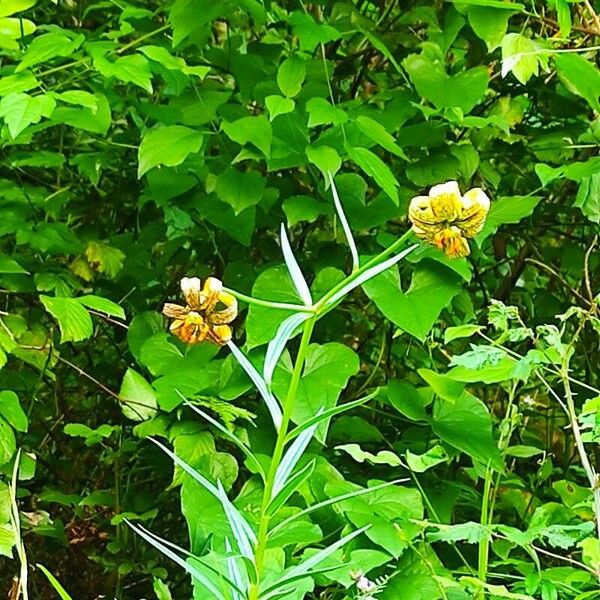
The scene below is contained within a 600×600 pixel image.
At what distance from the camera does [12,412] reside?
96 cm

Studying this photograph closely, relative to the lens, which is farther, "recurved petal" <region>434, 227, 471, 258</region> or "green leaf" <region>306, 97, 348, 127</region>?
"green leaf" <region>306, 97, 348, 127</region>

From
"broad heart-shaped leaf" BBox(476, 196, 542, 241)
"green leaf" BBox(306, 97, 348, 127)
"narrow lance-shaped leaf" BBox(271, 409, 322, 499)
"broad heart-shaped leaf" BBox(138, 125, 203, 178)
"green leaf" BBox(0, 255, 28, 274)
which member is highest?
"green leaf" BBox(306, 97, 348, 127)

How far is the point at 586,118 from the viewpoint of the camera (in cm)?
125

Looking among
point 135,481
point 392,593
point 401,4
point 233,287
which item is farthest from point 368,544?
point 401,4

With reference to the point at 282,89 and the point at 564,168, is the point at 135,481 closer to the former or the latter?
the point at 282,89

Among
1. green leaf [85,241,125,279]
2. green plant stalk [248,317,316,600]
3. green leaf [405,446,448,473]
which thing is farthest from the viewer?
green leaf [85,241,125,279]

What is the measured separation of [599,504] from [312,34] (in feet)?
1.84

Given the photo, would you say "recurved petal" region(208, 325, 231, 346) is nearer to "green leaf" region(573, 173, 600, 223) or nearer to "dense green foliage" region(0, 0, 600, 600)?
"dense green foliage" region(0, 0, 600, 600)

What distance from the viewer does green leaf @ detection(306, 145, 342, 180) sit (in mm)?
921

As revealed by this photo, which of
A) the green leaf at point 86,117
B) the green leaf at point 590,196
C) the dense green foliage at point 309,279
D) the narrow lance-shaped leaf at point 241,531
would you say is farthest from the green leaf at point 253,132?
the narrow lance-shaped leaf at point 241,531

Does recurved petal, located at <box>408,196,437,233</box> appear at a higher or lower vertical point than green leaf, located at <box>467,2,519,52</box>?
higher

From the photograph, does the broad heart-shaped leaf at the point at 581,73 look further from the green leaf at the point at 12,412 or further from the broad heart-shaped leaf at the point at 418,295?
the green leaf at the point at 12,412

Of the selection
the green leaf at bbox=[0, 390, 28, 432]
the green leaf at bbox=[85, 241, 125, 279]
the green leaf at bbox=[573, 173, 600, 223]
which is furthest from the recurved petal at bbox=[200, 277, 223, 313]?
the green leaf at bbox=[85, 241, 125, 279]

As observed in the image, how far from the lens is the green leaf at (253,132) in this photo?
954 millimetres
